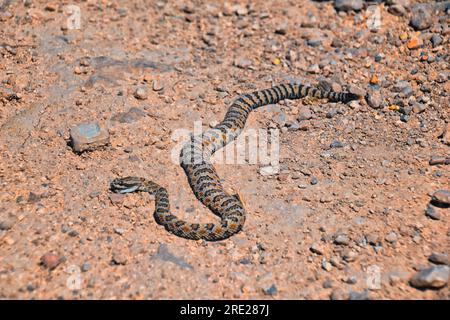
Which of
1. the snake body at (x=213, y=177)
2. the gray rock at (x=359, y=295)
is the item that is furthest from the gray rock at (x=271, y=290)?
the snake body at (x=213, y=177)

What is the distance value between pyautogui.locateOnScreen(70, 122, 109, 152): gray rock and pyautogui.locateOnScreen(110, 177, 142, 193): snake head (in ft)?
3.44

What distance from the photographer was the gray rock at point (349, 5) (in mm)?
11820

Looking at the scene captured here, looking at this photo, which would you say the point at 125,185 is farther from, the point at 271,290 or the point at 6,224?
the point at 271,290

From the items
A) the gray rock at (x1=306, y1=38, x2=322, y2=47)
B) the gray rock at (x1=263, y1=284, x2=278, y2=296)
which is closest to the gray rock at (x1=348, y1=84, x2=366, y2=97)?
the gray rock at (x1=306, y1=38, x2=322, y2=47)

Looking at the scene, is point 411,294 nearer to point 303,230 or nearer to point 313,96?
point 303,230

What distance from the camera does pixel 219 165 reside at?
8.84 m

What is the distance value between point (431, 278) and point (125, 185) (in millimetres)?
4703

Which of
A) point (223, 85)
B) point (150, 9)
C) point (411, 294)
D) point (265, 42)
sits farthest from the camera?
point (150, 9)

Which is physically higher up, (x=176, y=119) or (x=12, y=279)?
(x=176, y=119)

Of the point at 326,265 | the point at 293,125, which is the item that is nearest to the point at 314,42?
the point at 293,125

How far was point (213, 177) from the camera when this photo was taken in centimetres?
830

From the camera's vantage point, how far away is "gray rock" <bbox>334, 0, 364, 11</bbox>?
11820mm
